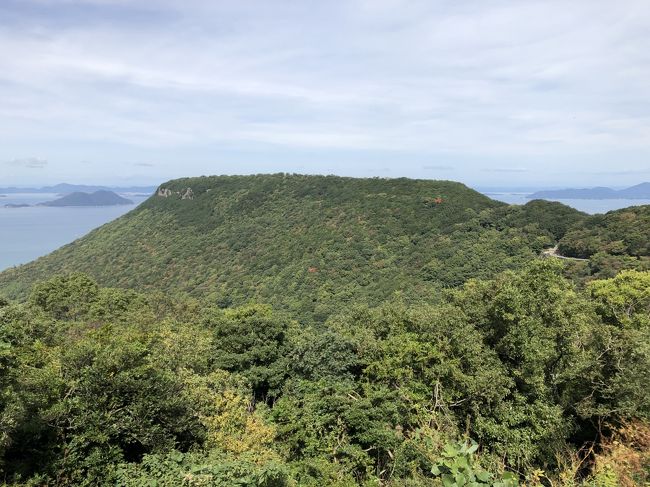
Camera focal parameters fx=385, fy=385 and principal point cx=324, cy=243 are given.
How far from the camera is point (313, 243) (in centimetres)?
7488

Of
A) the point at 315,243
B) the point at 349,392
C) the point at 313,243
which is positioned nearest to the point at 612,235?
the point at 349,392

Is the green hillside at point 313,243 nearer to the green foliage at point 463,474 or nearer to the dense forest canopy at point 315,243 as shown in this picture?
the dense forest canopy at point 315,243

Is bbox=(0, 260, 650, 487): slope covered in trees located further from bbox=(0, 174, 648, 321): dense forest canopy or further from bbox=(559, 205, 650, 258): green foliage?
bbox=(0, 174, 648, 321): dense forest canopy

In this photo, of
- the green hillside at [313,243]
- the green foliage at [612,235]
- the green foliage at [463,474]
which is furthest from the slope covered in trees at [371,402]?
the green hillside at [313,243]

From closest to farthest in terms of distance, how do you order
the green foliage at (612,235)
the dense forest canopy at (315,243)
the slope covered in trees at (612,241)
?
the slope covered in trees at (612,241) < the green foliage at (612,235) < the dense forest canopy at (315,243)

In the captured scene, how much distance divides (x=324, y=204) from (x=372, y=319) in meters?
72.3

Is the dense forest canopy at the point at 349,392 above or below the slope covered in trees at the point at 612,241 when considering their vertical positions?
below

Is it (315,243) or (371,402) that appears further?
(315,243)

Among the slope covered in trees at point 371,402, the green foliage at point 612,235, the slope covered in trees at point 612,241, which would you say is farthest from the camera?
the green foliage at point 612,235

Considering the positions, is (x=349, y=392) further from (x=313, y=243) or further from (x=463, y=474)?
(x=313, y=243)

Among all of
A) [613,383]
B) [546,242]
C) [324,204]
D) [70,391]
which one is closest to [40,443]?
[70,391]

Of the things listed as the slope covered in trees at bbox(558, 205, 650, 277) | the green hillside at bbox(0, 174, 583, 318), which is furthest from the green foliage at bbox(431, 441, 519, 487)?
the green hillside at bbox(0, 174, 583, 318)

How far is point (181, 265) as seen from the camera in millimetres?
81812

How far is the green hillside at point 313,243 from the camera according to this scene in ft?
181
